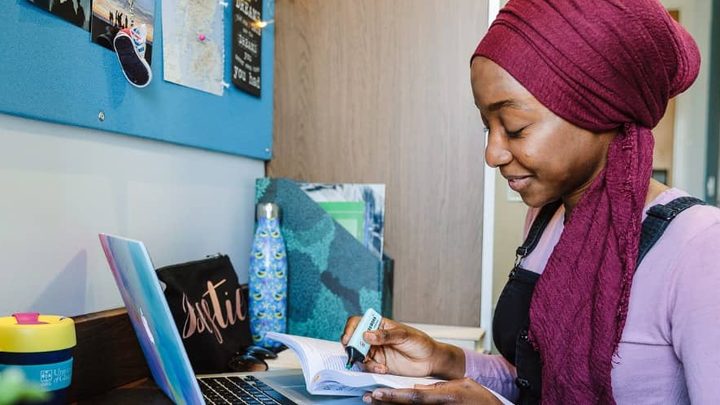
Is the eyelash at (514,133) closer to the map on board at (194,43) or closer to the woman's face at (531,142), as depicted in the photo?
the woman's face at (531,142)

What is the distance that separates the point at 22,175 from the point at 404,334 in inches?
25.2

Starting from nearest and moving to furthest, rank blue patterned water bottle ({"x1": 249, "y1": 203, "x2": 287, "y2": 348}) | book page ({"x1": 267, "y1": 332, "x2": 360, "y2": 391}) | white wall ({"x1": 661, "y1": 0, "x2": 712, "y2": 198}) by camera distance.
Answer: book page ({"x1": 267, "y1": 332, "x2": 360, "y2": 391}) < blue patterned water bottle ({"x1": 249, "y1": 203, "x2": 287, "y2": 348}) < white wall ({"x1": 661, "y1": 0, "x2": 712, "y2": 198})

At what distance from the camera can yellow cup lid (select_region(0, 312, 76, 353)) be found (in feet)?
2.12

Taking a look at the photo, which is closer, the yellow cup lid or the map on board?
the yellow cup lid

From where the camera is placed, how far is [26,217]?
82cm

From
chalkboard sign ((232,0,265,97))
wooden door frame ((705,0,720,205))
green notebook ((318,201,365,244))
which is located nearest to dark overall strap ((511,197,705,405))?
green notebook ((318,201,365,244))

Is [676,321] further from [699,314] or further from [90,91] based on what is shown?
[90,91]

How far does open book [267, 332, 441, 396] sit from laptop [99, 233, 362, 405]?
0.02 metres

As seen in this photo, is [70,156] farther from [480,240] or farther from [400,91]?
[480,240]

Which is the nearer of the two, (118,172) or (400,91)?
(118,172)

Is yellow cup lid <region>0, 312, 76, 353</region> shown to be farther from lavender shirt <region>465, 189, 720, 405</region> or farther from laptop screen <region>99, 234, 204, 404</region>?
lavender shirt <region>465, 189, 720, 405</region>

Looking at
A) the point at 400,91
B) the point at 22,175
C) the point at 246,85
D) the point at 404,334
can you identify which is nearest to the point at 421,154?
the point at 400,91

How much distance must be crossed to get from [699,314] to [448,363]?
0.46m

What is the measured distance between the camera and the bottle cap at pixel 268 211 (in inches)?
51.6
